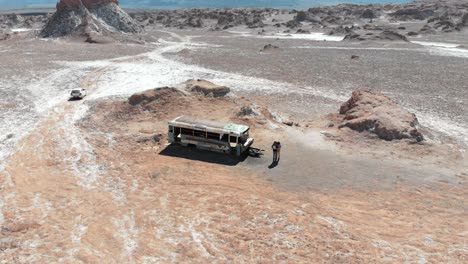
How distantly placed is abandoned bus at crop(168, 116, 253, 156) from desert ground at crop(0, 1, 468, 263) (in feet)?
2.23

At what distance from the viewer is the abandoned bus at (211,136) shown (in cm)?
2516

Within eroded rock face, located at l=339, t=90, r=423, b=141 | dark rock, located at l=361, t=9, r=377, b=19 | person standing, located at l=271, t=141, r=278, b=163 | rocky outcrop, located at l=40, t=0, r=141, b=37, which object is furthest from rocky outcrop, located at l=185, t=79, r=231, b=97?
dark rock, located at l=361, t=9, r=377, b=19

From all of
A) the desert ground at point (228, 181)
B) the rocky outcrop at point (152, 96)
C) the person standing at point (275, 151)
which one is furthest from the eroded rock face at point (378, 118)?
the rocky outcrop at point (152, 96)

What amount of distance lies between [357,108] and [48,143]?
2268cm

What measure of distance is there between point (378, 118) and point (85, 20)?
71931 mm

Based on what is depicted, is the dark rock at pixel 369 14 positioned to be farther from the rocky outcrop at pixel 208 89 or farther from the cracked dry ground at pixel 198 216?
the cracked dry ground at pixel 198 216

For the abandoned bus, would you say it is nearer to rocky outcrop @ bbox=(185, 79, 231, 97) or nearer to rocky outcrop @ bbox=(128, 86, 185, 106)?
rocky outcrop @ bbox=(128, 86, 185, 106)

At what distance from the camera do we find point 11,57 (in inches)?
2360

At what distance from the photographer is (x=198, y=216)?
19.0m

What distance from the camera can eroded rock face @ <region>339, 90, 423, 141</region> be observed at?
91.4 ft

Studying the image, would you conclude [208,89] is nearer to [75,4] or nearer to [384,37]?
[384,37]

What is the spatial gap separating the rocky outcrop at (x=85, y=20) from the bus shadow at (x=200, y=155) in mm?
61325

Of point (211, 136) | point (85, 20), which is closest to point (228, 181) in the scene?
point (211, 136)

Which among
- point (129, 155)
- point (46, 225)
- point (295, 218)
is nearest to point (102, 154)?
point (129, 155)
